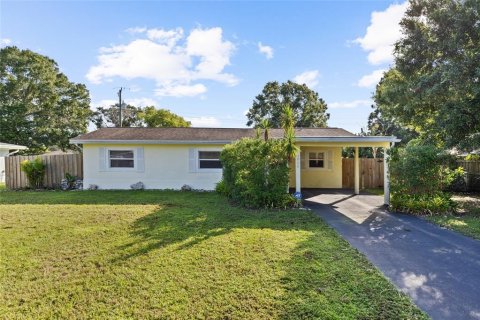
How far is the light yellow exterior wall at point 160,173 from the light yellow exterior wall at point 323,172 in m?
5.21

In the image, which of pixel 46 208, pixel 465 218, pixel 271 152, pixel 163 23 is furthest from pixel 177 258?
pixel 163 23

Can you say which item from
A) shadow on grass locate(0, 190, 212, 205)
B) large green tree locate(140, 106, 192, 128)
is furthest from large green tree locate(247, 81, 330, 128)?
shadow on grass locate(0, 190, 212, 205)

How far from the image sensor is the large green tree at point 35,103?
971 inches

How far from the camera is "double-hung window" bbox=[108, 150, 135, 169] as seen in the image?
1352cm

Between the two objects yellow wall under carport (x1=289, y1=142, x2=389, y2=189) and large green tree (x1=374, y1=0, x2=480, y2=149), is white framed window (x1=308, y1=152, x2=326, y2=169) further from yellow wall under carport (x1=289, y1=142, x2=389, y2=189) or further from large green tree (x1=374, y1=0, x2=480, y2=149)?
large green tree (x1=374, y1=0, x2=480, y2=149)

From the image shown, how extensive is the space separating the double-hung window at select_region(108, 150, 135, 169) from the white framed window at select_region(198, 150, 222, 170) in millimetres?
3467

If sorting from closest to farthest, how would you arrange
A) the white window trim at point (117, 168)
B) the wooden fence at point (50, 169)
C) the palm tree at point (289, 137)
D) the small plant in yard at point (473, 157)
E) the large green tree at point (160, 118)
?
1. the palm tree at point (289, 137)
2. the small plant in yard at point (473, 157)
3. the white window trim at point (117, 168)
4. the wooden fence at point (50, 169)
5. the large green tree at point (160, 118)

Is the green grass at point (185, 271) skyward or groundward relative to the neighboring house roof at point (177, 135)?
groundward

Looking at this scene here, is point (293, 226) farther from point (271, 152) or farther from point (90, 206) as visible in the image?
point (90, 206)

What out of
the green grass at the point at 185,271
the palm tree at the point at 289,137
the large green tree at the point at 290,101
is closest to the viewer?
the green grass at the point at 185,271

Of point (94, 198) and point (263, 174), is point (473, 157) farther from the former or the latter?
point (94, 198)

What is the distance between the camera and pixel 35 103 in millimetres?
26609

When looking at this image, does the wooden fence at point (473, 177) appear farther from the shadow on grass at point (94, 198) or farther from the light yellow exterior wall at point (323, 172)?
the shadow on grass at point (94, 198)

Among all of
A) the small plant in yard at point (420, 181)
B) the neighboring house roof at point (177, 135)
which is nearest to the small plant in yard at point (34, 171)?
the neighboring house roof at point (177, 135)
